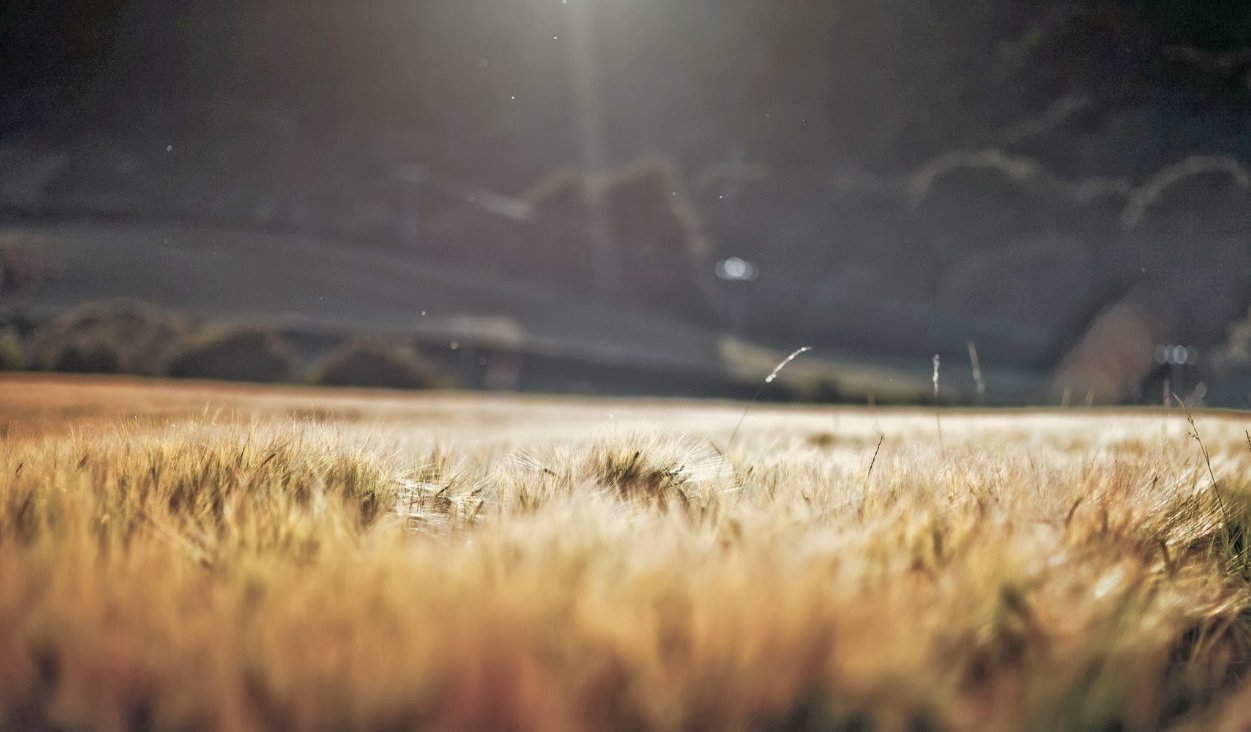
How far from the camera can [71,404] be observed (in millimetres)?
2717

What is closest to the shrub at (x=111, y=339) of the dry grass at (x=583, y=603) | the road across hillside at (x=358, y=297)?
the road across hillside at (x=358, y=297)

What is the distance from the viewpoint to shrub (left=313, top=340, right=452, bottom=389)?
6949 mm

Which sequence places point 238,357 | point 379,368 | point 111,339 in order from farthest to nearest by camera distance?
point 379,368, point 238,357, point 111,339

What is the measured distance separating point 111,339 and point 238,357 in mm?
1437

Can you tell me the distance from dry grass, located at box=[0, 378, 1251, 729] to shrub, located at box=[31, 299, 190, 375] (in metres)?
2.59

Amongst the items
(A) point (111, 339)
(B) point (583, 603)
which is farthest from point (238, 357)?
(B) point (583, 603)

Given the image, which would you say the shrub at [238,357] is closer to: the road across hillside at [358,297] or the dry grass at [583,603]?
the road across hillside at [358,297]

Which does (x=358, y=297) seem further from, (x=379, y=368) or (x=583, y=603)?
(x=583, y=603)

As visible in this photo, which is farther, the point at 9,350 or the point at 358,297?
the point at 358,297

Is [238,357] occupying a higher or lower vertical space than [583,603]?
higher

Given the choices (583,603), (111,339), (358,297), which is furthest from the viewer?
(358,297)

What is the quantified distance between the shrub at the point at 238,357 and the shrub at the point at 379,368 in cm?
57

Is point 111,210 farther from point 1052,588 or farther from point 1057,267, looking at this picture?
point 1057,267

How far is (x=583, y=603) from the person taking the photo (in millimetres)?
859
